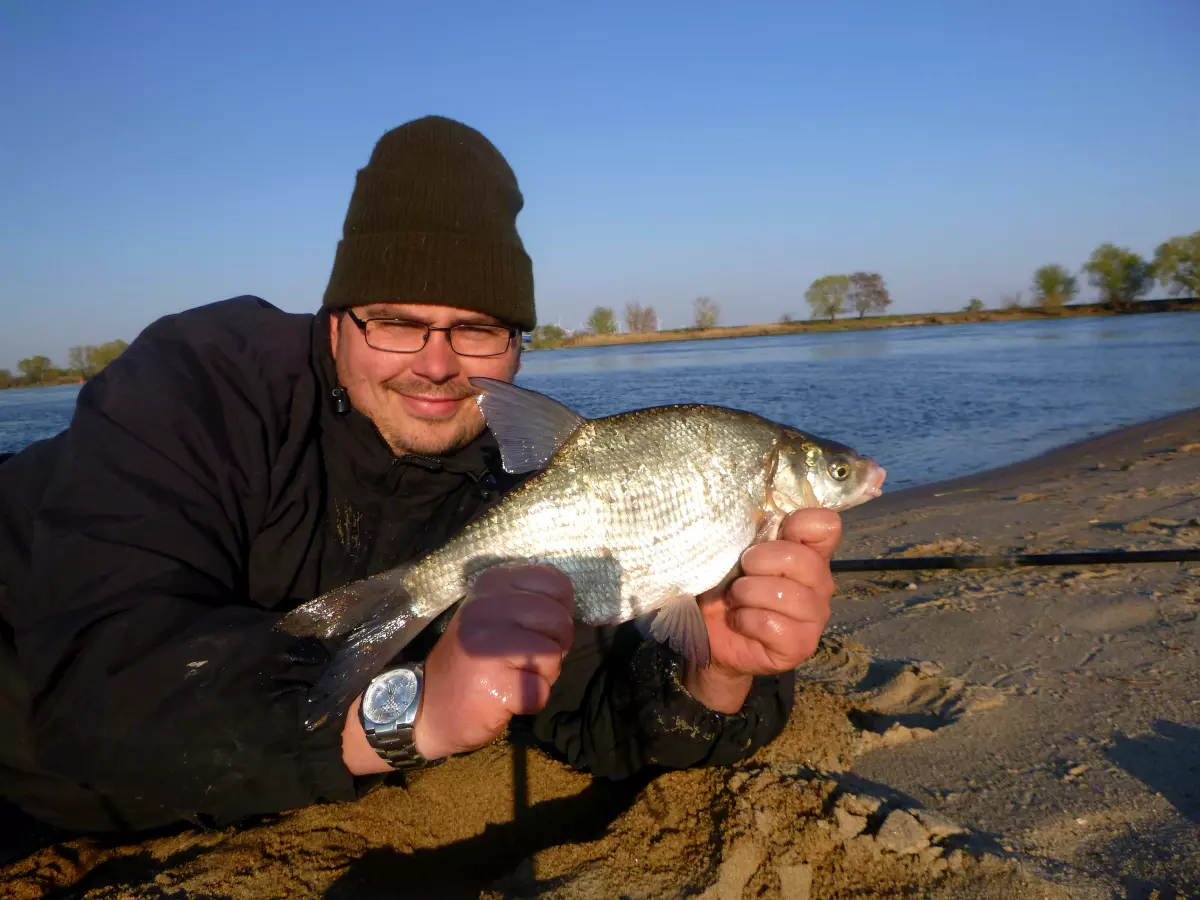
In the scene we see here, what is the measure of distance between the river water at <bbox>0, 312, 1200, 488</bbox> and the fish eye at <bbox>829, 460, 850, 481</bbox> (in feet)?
22.4

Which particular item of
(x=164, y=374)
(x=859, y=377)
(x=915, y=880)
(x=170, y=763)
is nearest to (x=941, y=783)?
(x=915, y=880)

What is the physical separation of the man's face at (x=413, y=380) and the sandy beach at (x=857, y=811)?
1.32m

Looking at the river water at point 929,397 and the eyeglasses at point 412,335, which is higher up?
the eyeglasses at point 412,335

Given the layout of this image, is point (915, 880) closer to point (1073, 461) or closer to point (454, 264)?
point (454, 264)

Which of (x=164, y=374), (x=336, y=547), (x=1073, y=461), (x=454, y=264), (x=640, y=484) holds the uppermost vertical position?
(x=454, y=264)

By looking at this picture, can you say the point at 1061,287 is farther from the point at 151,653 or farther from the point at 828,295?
the point at 151,653

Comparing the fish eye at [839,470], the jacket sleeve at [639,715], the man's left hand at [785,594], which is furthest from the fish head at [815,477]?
the jacket sleeve at [639,715]

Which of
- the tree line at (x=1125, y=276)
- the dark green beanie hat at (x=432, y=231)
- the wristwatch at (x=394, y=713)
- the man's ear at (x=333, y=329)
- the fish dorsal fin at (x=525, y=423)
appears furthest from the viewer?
the tree line at (x=1125, y=276)

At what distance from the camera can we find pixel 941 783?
8.04 ft

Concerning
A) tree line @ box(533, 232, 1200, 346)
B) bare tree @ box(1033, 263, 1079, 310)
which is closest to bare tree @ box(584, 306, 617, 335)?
tree line @ box(533, 232, 1200, 346)

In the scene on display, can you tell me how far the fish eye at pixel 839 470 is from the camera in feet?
7.96

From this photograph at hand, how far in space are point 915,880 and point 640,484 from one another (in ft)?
4.39

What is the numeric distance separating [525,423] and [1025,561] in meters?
3.24

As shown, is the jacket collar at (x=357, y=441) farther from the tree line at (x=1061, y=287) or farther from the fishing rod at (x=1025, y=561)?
the tree line at (x=1061, y=287)
